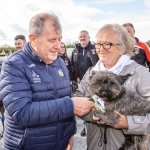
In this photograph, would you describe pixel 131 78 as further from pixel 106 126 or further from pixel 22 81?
pixel 22 81

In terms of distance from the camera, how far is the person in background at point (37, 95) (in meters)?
2.75

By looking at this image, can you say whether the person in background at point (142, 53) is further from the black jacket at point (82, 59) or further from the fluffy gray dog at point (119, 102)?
the fluffy gray dog at point (119, 102)

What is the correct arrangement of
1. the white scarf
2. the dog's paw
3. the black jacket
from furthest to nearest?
the black jacket < the white scarf < the dog's paw

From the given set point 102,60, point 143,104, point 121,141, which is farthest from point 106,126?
point 102,60

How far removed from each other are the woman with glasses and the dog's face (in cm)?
12

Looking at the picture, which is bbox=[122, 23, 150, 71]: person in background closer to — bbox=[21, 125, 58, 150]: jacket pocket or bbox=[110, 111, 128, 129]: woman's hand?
bbox=[110, 111, 128, 129]: woman's hand

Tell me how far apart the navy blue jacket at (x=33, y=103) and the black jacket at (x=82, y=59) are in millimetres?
7028

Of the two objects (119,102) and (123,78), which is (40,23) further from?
(119,102)

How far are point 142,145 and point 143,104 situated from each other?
1.51 ft

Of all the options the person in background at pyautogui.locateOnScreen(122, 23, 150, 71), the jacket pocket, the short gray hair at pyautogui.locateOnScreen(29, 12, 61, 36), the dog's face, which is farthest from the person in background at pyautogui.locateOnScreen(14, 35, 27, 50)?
the jacket pocket

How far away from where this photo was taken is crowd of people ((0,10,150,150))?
2773 mm

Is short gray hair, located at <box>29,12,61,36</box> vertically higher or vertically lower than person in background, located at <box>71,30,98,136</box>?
higher

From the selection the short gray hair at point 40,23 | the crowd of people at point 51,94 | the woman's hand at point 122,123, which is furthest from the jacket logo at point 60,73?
the woman's hand at point 122,123

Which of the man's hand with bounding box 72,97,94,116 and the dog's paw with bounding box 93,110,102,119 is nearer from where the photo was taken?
the man's hand with bounding box 72,97,94,116
